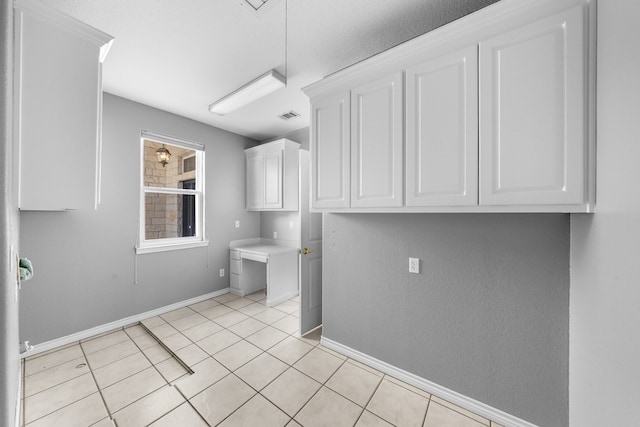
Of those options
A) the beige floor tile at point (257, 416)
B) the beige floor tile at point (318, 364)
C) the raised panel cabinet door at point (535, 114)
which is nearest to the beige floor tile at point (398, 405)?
the beige floor tile at point (318, 364)

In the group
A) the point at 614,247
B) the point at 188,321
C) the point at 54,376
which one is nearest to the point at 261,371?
the point at 188,321

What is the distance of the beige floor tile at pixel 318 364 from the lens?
199 cm

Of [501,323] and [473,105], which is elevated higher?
[473,105]

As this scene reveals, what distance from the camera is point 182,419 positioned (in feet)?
5.14

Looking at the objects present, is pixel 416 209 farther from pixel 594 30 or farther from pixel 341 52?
pixel 341 52

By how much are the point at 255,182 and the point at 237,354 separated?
262 cm

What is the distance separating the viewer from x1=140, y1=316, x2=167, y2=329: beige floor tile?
284 centimetres

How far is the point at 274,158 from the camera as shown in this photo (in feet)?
12.5

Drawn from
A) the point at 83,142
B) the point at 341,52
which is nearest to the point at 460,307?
the point at 341,52

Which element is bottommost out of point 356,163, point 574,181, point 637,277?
point 637,277

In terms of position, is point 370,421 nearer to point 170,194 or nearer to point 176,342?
point 176,342

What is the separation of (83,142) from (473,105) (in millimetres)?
2535

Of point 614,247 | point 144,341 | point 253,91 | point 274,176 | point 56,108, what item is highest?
point 253,91

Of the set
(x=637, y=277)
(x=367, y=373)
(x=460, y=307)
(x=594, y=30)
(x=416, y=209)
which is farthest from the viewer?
(x=367, y=373)
